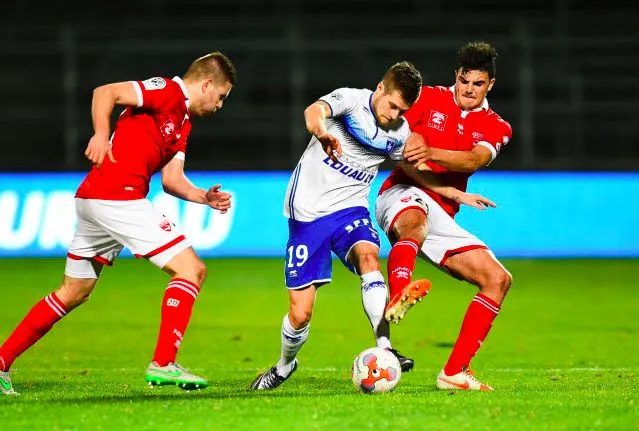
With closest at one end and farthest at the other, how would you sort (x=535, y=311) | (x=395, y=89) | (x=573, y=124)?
1. (x=395, y=89)
2. (x=535, y=311)
3. (x=573, y=124)

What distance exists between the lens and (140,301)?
551 inches

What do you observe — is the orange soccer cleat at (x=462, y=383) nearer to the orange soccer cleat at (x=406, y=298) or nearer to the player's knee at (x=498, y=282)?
the player's knee at (x=498, y=282)

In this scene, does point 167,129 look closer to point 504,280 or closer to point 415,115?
point 415,115

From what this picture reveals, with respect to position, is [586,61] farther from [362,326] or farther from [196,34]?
[362,326]

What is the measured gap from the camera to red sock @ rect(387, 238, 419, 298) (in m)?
7.32

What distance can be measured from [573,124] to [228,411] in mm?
14511

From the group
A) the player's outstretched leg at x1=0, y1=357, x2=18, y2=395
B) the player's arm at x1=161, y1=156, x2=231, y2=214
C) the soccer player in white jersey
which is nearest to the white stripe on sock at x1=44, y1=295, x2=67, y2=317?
the player's outstretched leg at x1=0, y1=357, x2=18, y2=395

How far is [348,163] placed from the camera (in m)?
7.88

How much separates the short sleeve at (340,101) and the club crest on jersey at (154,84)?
3.37ft

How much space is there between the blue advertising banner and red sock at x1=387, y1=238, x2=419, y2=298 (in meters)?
9.34

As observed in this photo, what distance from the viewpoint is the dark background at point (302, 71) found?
19562mm

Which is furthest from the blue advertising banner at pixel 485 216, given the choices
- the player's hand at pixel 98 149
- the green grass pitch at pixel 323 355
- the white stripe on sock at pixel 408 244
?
the player's hand at pixel 98 149

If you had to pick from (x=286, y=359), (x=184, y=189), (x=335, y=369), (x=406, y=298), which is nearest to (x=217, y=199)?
(x=184, y=189)

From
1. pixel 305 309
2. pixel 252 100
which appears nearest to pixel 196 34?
pixel 252 100
